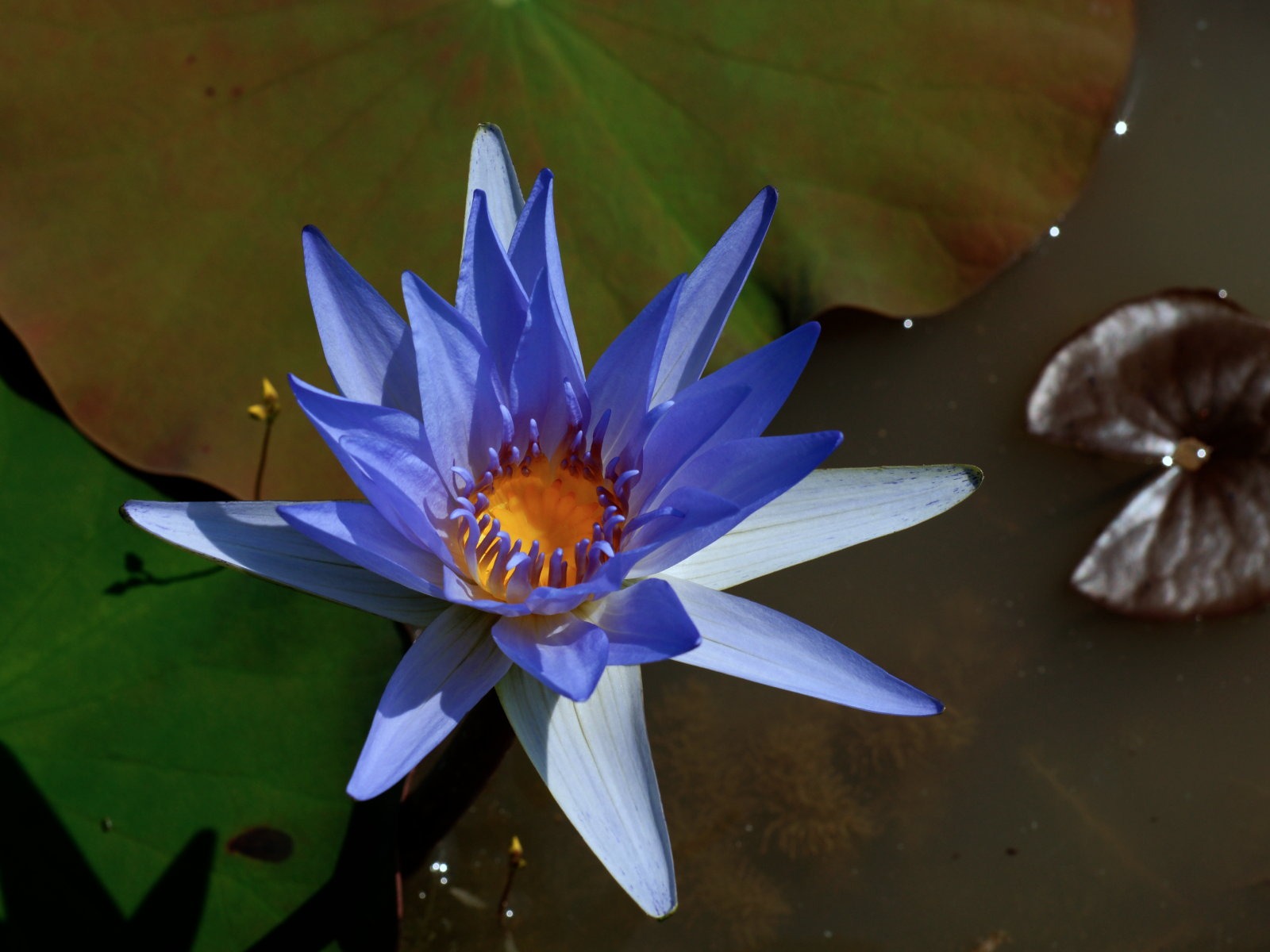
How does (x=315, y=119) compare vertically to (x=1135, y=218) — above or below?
above

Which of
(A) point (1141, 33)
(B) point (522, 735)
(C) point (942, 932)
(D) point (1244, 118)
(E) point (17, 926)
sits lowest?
(C) point (942, 932)

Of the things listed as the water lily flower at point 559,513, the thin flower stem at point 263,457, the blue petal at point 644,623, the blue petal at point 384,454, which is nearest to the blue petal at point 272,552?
the water lily flower at point 559,513

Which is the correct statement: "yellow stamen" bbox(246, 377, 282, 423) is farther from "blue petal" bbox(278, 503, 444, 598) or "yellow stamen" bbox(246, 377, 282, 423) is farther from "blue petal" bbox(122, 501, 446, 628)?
"blue petal" bbox(278, 503, 444, 598)

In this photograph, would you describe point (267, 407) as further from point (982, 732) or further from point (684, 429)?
point (982, 732)

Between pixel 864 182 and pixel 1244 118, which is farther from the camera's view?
pixel 1244 118

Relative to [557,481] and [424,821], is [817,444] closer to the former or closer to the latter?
[557,481]

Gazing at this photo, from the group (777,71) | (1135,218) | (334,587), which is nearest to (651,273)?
(777,71)

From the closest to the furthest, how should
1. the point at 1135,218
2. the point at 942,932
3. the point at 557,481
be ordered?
the point at 557,481
the point at 942,932
the point at 1135,218

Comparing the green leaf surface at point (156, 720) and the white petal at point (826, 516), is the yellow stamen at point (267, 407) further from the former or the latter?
the white petal at point (826, 516)
